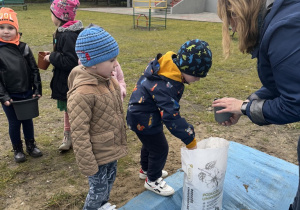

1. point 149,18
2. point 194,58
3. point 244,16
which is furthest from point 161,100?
point 149,18

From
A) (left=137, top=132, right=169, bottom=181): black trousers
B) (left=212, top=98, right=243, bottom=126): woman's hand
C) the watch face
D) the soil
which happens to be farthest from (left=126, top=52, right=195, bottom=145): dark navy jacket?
the soil

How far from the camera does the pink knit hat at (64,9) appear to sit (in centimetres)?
280

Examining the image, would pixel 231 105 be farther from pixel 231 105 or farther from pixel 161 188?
pixel 161 188

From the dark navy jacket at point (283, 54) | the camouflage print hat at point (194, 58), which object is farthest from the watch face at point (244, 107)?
the camouflage print hat at point (194, 58)

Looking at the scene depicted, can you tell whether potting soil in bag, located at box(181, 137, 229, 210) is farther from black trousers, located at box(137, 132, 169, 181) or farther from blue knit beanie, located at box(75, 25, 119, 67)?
blue knit beanie, located at box(75, 25, 119, 67)

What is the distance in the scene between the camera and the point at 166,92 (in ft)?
6.75

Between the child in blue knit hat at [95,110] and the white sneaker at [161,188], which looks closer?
the child in blue knit hat at [95,110]

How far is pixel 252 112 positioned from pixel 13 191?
2.24 metres

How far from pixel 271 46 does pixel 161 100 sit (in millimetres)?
874

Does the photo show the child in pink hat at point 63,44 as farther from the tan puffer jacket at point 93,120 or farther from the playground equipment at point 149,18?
the playground equipment at point 149,18

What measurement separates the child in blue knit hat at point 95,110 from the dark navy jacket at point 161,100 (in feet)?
0.58

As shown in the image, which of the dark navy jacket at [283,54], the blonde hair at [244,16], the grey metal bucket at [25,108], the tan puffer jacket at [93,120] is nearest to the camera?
the dark navy jacket at [283,54]

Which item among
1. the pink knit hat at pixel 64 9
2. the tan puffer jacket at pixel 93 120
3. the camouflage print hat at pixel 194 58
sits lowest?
the tan puffer jacket at pixel 93 120

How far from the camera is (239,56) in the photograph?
7953mm
